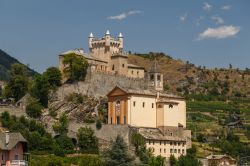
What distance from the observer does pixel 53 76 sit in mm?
91375

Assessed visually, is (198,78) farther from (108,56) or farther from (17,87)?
(17,87)

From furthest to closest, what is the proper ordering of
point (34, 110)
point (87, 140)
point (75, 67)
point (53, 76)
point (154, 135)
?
1. point (75, 67)
2. point (53, 76)
3. point (34, 110)
4. point (154, 135)
5. point (87, 140)

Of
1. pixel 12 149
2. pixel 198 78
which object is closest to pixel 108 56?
pixel 12 149

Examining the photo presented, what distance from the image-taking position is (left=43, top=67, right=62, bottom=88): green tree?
91.1 m

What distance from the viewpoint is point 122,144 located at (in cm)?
7125

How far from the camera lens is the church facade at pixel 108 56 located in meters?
97.2

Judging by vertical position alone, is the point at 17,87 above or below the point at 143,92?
above

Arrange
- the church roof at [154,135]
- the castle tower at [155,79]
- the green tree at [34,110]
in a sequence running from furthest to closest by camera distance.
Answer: the castle tower at [155,79] < the green tree at [34,110] < the church roof at [154,135]

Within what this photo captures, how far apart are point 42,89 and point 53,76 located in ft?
8.80

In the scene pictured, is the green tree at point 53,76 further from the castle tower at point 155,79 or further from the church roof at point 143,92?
the castle tower at point 155,79

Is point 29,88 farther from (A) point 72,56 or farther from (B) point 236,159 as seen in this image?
(B) point 236,159

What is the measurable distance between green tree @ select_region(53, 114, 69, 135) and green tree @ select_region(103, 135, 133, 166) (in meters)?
13.0

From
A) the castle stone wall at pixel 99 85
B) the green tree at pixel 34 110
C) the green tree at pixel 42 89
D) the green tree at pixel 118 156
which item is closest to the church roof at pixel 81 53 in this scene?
the castle stone wall at pixel 99 85

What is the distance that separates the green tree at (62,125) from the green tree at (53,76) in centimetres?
771
